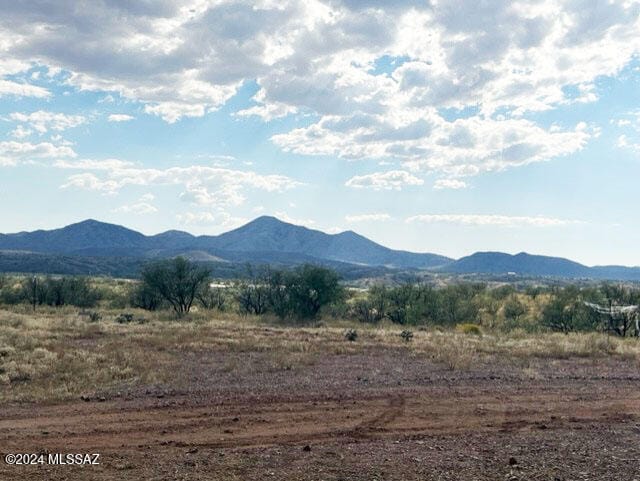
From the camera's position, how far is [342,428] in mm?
11258

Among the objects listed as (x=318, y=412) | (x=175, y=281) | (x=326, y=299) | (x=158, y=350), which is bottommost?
(x=158, y=350)

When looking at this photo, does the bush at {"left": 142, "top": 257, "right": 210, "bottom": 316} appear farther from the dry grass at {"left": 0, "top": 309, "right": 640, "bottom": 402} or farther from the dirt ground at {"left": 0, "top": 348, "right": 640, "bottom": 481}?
the dirt ground at {"left": 0, "top": 348, "right": 640, "bottom": 481}

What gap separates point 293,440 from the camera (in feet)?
34.0

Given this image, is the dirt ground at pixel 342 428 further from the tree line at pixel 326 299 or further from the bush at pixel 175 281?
the bush at pixel 175 281

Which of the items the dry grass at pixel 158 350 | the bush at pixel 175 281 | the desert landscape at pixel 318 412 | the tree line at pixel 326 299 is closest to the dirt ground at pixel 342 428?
the desert landscape at pixel 318 412

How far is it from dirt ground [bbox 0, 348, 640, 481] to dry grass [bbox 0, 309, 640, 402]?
1.42m

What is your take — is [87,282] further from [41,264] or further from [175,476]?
[41,264]

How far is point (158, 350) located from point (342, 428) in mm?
13073

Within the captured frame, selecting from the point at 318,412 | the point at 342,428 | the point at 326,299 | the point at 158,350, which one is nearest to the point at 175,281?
the point at 326,299

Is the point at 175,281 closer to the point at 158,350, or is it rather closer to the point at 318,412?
the point at 158,350

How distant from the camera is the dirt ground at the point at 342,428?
8.79 meters

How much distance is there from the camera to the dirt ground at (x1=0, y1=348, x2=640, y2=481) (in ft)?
28.8

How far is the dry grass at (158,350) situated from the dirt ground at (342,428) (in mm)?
1425

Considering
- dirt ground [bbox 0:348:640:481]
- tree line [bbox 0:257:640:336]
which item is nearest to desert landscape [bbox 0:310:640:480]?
dirt ground [bbox 0:348:640:481]
